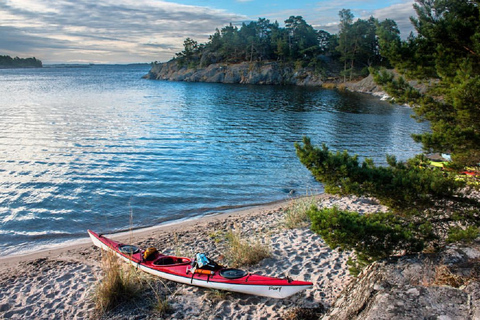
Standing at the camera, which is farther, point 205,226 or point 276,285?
point 205,226

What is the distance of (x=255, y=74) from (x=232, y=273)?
7594cm

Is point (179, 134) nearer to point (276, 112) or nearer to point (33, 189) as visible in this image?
point (33, 189)

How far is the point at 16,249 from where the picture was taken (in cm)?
927

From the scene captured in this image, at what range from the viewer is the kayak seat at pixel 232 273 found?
6375 mm

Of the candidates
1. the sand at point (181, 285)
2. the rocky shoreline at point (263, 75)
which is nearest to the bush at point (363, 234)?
the sand at point (181, 285)

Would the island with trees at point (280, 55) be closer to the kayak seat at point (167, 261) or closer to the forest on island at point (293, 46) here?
the forest on island at point (293, 46)

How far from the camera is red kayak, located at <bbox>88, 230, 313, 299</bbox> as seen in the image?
6082 mm

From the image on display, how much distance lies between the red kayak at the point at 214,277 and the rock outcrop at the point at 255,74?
7035 centimetres

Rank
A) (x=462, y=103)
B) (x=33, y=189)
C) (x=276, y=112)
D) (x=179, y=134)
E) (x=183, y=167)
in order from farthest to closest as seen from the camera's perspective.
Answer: (x=276, y=112) < (x=179, y=134) < (x=183, y=167) < (x=33, y=189) < (x=462, y=103)

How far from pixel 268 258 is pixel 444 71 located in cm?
510

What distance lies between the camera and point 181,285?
689 centimetres

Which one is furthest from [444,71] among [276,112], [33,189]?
[276,112]

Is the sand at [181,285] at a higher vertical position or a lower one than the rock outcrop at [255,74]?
lower

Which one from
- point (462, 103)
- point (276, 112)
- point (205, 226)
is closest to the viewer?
point (462, 103)
